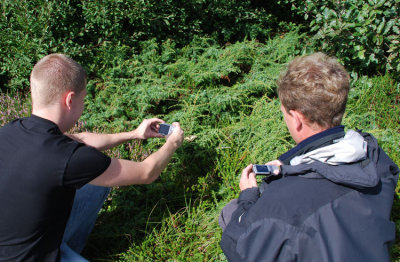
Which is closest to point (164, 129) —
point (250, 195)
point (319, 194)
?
point (250, 195)

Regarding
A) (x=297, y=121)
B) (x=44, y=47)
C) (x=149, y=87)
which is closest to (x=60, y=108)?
(x=297, y=121)

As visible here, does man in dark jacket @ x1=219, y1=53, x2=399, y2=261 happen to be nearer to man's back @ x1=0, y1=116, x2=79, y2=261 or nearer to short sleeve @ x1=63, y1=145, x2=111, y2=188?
short sleeve @ x1=63, y1=145, x2=111, y2=188

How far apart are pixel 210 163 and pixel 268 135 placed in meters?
0.62

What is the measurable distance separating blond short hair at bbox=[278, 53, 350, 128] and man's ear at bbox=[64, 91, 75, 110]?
1154 millimetres

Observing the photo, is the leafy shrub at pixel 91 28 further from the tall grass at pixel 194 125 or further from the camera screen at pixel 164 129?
the camera screen at pixel 164 129

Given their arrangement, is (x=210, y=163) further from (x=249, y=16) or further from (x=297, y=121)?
(x=249, y=16)

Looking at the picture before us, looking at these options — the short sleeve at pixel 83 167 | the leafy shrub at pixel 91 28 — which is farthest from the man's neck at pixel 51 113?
the leafy shrub at pixel 91 28

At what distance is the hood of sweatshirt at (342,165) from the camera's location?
137cm

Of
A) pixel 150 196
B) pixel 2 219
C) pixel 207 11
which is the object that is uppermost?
pixel 207 11

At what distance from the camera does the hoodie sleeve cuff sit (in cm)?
175

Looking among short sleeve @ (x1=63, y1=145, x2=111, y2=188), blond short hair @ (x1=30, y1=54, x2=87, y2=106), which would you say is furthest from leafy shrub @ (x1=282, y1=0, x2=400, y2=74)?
short sleeve @ (x1=63, y1=145, x2=111, y2=188)

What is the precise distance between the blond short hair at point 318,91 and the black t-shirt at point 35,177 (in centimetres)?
103

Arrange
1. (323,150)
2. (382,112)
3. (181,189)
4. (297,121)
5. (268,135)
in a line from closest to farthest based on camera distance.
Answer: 1. (323,150)
2. (297,121)
3. (181,189)
4. (268,135)
5. (382,112)

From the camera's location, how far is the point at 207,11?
4.81m
